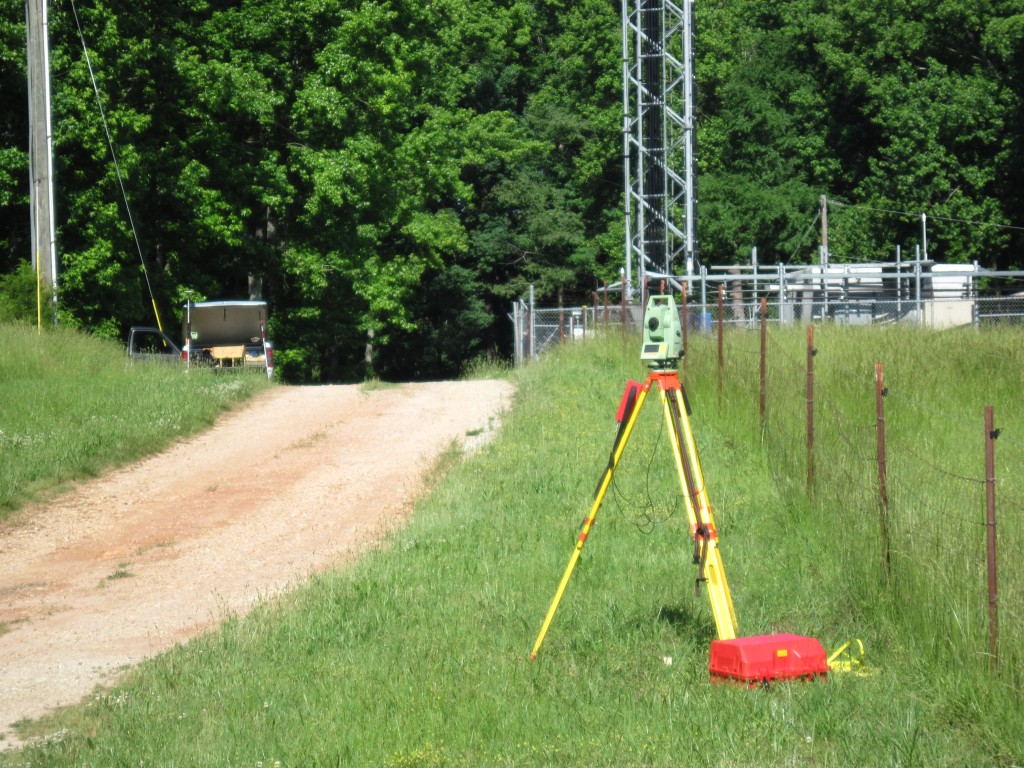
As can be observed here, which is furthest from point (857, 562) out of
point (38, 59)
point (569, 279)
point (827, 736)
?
point (569, 279)

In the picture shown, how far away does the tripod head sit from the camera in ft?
21.8

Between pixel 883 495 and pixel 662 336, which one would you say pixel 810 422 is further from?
pixel 662 336

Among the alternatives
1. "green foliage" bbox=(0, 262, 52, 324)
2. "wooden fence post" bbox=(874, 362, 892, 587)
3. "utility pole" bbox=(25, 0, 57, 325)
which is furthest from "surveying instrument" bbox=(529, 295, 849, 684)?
"utility pole" bbox=(25, 0, 57, 325)

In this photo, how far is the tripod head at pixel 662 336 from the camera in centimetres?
664

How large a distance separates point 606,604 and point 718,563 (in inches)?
62.0

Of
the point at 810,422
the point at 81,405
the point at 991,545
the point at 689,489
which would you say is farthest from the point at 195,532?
the point at 991,545

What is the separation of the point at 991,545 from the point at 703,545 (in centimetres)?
141

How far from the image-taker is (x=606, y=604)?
786 cm

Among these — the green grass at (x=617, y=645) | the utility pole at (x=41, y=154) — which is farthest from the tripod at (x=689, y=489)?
the utility pole at (x=41, y=154)

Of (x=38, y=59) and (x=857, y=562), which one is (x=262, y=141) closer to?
(x=38, y=59)

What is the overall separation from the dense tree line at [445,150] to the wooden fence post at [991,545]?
21.5 m

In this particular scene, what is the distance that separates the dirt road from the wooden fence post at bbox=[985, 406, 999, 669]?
4.81 meters

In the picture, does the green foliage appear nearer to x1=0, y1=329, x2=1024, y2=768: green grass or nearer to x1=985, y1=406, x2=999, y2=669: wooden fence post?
x1=0, y1=329, x2=1024, y2=768: green grass

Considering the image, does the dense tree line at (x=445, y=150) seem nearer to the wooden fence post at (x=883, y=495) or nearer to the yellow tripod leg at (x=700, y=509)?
the yellow tripod leg at (x=700, y=509)
